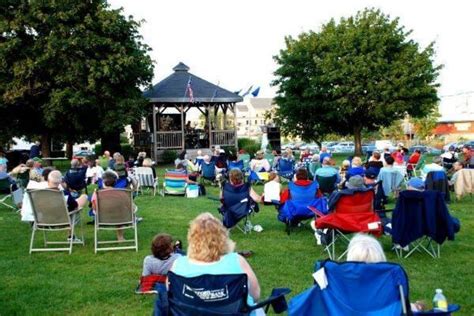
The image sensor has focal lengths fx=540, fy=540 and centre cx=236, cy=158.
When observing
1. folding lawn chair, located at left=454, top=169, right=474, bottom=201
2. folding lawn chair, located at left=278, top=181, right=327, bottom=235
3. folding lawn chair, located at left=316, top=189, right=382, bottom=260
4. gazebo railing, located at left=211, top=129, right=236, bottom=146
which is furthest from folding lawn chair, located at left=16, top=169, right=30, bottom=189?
gazebo railing, located at left=211, top=129, right=236, bottom=146

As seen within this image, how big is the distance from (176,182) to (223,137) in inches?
661

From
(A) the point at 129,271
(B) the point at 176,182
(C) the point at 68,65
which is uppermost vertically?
(C) the point at 68,65

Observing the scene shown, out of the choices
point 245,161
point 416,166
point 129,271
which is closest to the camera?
point 129,271

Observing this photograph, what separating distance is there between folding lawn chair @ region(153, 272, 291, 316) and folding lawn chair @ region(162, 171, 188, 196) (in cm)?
1104

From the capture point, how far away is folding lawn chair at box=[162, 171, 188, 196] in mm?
14383

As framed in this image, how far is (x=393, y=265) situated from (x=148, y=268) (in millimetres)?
2772

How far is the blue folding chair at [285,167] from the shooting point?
16.9m

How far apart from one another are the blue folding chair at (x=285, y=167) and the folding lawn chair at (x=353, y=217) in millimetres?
9900

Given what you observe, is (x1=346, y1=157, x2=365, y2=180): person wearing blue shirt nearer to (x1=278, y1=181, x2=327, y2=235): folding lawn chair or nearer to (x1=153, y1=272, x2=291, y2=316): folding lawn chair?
(x1=278, y1=181, x2=327, y2=235): folding lawn chair

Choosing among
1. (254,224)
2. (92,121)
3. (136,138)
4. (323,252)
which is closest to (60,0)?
(92,121)

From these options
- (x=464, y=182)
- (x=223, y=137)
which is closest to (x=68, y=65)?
(x=223, y=137)

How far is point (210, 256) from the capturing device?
347 centimetres

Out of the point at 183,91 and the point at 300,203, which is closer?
the point at 300,203

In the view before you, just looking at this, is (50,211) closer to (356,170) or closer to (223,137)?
(356,170)
